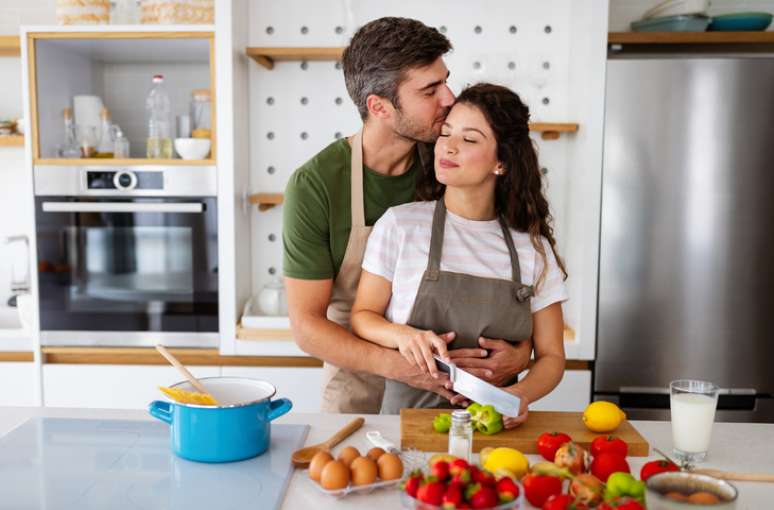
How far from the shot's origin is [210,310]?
2.78 meters

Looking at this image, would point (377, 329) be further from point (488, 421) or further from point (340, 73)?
point (340, 73)

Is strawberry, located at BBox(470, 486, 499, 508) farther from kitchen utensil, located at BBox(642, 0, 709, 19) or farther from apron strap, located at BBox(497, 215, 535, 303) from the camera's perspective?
kitchen utensil, located at BBox(642, 0, 709, 19)

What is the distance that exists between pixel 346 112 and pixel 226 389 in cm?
184

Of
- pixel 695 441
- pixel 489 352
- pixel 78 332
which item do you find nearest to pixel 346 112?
pixel 78 332

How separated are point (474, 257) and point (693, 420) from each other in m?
0.60

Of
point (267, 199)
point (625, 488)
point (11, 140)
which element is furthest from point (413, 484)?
point (11, 140)

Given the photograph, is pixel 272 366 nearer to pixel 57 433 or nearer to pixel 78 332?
pixel 78 332

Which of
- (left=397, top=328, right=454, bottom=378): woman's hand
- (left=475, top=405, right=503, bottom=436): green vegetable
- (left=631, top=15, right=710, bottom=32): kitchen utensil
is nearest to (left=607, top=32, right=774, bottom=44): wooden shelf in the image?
(left=631, top=15, right=710, bottom=32): kitchen utensil

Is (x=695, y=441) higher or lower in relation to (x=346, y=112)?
lower

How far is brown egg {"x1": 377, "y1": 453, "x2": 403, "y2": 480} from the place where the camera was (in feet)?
3.75

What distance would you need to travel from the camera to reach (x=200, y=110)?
2.87 meters

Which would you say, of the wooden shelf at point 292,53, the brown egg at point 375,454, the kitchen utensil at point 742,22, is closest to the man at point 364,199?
the brown egg at point 375,454

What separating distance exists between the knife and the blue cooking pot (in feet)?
1.14

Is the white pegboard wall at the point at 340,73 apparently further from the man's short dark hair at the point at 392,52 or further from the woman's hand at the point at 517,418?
Result: the woman's hand at the point at 517,418
